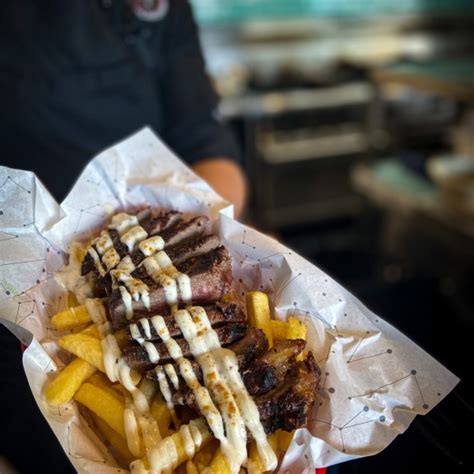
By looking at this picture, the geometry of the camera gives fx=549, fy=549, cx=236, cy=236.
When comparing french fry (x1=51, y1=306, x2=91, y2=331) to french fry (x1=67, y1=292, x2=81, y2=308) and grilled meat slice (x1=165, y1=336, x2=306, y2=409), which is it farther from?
grilled meat slice (x1=165, y1=336, x2=306, y2=409)

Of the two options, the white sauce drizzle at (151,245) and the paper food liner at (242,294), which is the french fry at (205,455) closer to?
the paper food liner at (242,294)

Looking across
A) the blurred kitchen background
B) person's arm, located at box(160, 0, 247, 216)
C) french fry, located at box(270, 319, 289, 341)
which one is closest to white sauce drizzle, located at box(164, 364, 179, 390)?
french fry, located at box(270, 319, 289, 341)

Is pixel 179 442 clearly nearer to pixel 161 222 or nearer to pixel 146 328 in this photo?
pixel 146 328

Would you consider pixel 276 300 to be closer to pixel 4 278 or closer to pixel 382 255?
pixel 4 278

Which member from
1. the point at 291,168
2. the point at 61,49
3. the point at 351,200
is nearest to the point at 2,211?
the point at 61,49

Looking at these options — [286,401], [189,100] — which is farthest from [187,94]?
[286,401]
